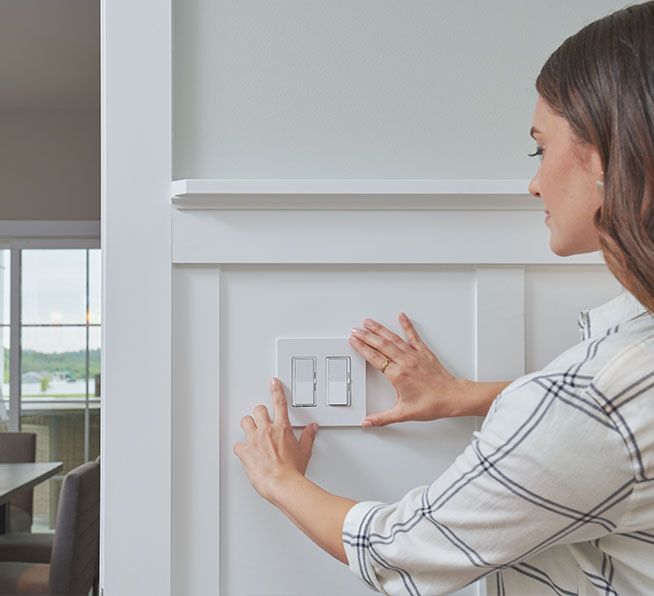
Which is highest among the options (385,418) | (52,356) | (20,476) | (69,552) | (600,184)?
(600,184)

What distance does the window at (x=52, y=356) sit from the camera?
4.69 meters

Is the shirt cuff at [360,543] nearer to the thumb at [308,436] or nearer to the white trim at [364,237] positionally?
the thumb at [308,436]

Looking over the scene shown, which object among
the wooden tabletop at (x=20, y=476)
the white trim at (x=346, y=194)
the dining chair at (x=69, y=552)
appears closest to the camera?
the white trim at (x=346, y=194)

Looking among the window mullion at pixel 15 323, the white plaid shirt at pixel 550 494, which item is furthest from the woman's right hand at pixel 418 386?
the window mullion at pixel 15 323

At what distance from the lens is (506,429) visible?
60 cm

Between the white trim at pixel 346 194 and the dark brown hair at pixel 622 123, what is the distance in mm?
219

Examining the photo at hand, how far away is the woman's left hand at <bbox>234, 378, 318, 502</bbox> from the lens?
79cm

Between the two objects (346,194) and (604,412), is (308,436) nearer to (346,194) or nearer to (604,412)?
(346,194)

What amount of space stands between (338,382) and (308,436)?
0.07 metres

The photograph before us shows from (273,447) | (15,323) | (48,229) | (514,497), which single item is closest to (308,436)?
(273,447)

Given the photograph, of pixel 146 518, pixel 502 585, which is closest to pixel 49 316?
pixel 146 518

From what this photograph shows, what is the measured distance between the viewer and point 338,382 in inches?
34.9

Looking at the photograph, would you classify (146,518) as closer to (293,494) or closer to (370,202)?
(293,494)

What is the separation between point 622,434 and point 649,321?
4.4 inches
